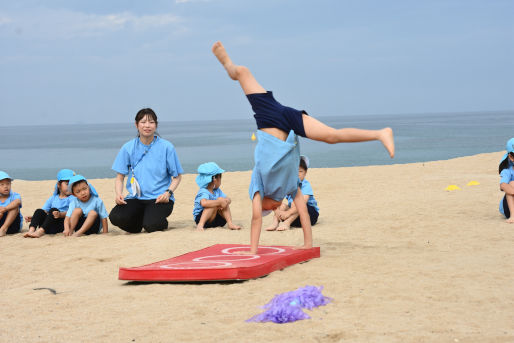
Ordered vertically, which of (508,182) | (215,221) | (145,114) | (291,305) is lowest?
(291,305)

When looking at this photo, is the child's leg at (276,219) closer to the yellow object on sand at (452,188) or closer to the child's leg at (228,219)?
the child's leg at (228,219)

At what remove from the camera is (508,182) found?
7.18 metres

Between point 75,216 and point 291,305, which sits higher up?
point 75,216

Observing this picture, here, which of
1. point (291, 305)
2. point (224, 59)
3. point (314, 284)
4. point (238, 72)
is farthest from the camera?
point (224, 59)

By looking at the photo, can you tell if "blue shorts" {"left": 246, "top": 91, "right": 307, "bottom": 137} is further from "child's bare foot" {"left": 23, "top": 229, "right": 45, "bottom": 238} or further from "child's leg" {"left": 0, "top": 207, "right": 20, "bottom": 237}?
Result: "child's leg" {"left": 0, "top": 207, "right": 20, "bottom": 237}

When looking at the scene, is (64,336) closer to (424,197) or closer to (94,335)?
(94,335)

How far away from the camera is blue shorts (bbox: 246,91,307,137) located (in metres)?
4.98

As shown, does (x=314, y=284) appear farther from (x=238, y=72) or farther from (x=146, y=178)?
(x=146, y=178)

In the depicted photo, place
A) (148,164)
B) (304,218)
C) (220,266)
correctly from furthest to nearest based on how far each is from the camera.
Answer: (148,164) < (304,218) < (220,266)

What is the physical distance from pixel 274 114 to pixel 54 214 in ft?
13.5

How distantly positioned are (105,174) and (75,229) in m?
16.2

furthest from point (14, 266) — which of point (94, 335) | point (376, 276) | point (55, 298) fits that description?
point (376, 276)

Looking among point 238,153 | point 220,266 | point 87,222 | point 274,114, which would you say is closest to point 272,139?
point 274,114

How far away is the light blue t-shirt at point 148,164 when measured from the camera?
7.71 metres
